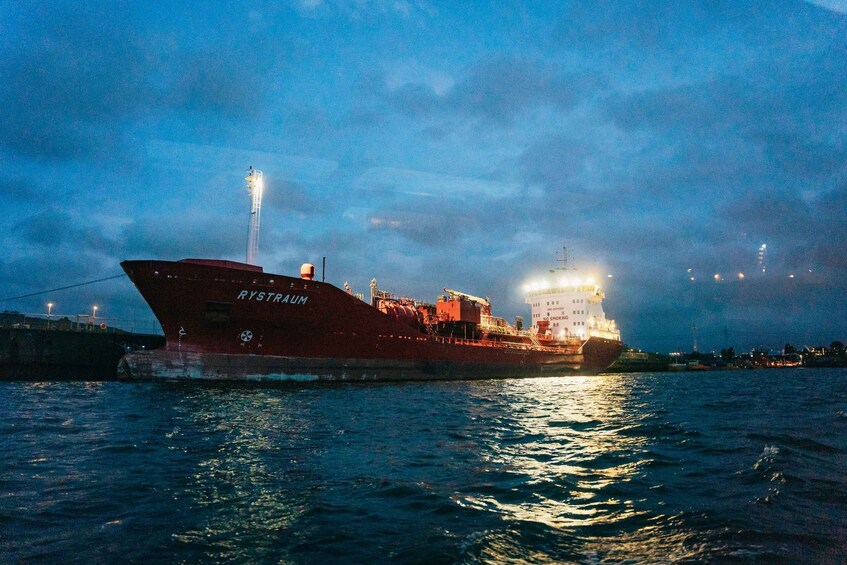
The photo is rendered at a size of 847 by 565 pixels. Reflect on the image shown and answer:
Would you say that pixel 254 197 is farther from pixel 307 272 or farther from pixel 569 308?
pixel 569 308

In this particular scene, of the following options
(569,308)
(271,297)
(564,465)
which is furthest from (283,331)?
(569,308)

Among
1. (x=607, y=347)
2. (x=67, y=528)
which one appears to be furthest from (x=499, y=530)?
Answer: (x=607, y=347)

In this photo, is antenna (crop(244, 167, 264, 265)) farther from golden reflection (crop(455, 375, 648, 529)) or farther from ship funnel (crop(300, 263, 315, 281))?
golden reflection (crop(455, 375, 648, 529))

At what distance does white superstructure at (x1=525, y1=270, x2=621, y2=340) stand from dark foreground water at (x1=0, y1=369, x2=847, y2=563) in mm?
39092

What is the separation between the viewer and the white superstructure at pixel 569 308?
168 feet

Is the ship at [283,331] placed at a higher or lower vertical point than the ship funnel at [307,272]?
lower

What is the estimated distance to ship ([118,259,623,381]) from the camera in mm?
20688

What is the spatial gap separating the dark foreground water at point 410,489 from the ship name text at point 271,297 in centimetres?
929

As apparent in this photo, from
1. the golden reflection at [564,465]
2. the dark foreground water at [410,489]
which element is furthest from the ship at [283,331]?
the golden reflection at [564,465]

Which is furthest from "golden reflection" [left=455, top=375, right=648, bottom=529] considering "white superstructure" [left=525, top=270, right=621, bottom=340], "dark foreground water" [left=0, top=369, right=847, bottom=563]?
"white superstructure" [left=525, top=270, right=621, bottom=340]

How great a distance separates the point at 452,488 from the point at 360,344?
19.9 m

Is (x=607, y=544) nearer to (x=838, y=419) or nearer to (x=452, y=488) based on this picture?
(x=452, y=488)

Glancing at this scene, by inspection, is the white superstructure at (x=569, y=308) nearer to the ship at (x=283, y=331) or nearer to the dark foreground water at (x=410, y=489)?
the ship at (x=283, y=331)

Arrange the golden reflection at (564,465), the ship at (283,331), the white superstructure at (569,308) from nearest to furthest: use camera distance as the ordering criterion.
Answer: the golden reflection at (564,465) < the ship at (283,331) < the white superstructure at (569,308)
